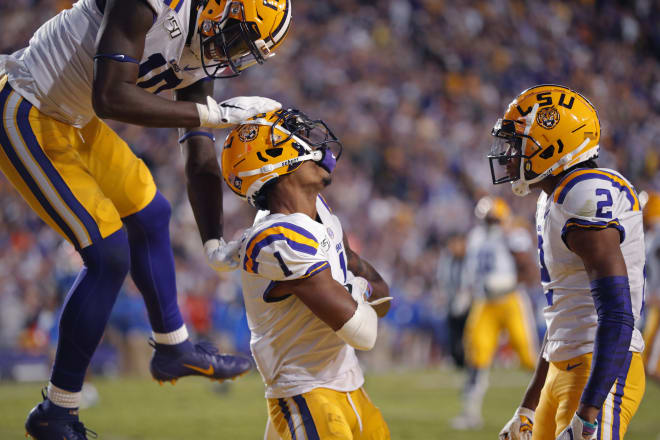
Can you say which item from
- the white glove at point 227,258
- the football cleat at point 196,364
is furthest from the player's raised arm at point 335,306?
the football cleat at point 196,364

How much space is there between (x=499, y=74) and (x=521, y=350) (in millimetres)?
10057

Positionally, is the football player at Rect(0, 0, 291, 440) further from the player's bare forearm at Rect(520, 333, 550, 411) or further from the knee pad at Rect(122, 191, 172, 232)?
the player's bare forearm at Rect(520, 333, 550, 411)

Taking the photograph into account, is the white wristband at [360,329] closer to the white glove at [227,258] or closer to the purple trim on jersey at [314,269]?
the purple trim on jersey at [314,269]

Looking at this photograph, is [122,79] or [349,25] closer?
[122,79]

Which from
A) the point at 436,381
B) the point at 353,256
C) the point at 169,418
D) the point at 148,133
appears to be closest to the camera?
the point at 353,256

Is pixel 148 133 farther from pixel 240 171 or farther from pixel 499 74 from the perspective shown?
pixel 240 171

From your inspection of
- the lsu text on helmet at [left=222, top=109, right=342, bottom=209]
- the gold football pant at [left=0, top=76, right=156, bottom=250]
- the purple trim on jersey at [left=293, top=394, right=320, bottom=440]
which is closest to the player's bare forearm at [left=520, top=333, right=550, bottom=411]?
the purple trim on jersey at [left=293, top=394, right=320, bottom=440]

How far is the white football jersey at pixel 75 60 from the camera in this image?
→ 10.4 ft

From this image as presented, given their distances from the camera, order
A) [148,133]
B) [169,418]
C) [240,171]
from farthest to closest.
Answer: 1. [148,133]
2. [169,418]
3. [240,171]

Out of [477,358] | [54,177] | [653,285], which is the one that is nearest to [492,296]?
[477,358]

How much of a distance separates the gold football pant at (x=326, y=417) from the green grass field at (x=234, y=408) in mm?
4081

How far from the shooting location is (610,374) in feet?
8.77

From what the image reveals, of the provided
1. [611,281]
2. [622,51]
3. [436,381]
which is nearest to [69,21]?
[611,281]

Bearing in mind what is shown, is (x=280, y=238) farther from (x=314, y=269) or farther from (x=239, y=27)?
(x=239, y=27)
